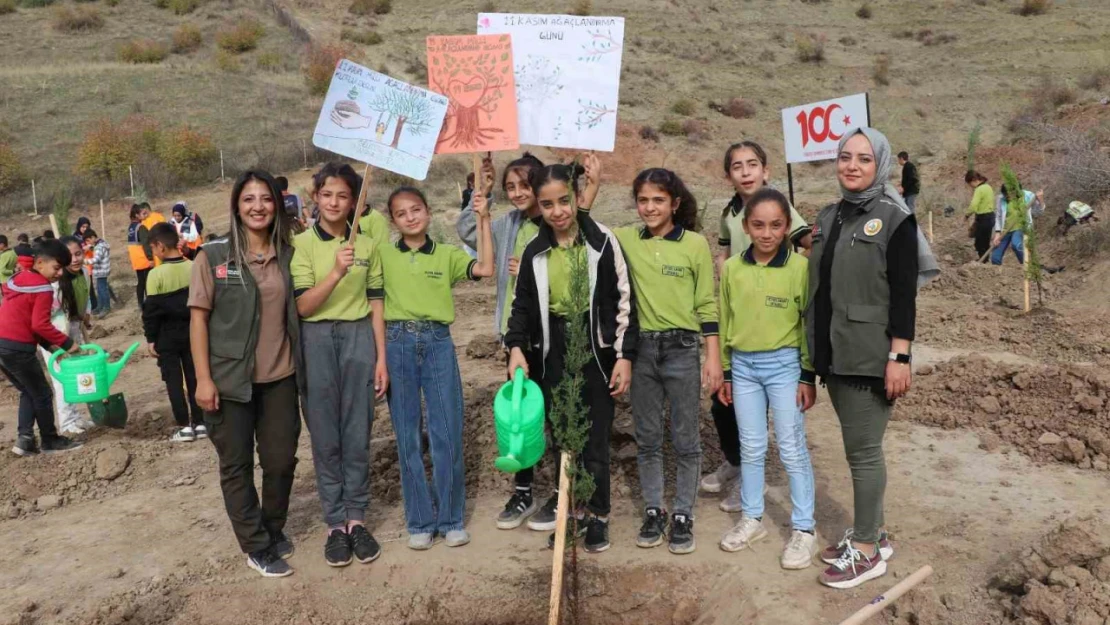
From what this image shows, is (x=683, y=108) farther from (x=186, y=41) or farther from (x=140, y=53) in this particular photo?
→ (x=186, y=41)

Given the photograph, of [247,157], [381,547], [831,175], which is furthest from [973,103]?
[381,547]

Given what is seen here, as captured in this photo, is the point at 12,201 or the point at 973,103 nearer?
the point at 12,201

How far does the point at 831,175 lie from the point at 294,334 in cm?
2863

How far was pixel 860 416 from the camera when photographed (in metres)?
3.67

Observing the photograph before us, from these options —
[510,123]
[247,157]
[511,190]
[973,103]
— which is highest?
[973,103]

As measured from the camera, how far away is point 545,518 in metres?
4.68

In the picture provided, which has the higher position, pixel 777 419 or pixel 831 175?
pixel 831 175

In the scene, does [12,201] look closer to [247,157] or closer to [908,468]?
[247,157]

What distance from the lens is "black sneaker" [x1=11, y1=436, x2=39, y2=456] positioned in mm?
6754

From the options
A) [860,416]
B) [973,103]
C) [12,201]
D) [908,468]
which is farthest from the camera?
[973,103]

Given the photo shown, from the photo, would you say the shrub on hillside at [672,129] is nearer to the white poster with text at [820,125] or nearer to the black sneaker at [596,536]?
the white poster with text at [820,125]

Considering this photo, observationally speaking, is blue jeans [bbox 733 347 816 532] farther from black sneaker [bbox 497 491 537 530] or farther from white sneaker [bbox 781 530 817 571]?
black sneaker [bbox 497 491 537 530]

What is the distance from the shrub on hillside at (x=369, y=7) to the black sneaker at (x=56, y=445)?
142 ft

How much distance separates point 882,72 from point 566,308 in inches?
1617
